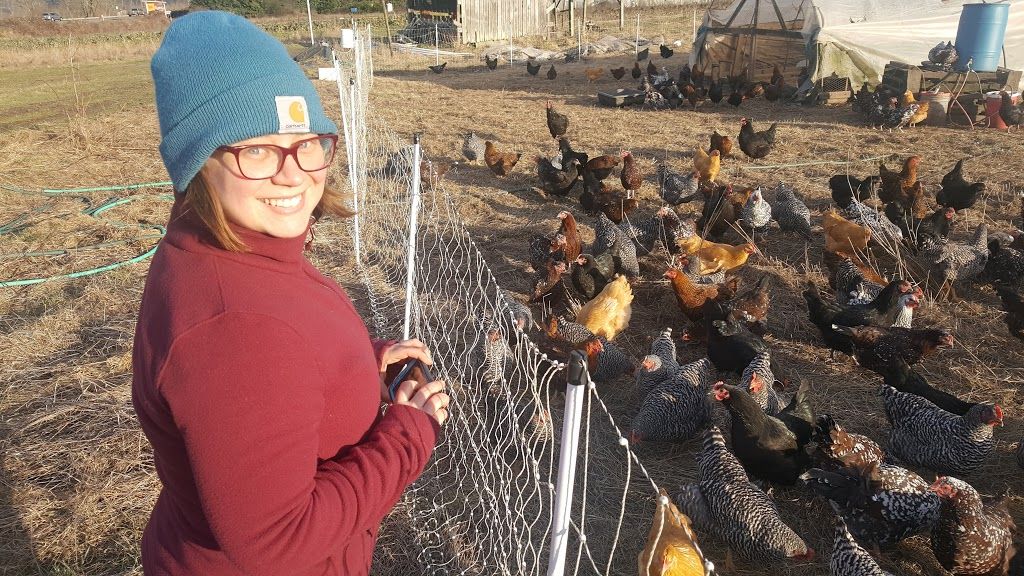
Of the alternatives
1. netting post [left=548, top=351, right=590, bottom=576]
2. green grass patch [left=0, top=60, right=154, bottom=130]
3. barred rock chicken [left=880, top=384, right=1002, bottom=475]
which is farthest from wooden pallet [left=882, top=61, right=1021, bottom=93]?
green grass patch [left=0, top=60, right=154, bottom=130]

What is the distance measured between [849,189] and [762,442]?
473cm

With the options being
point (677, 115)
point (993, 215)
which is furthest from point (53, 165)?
point (993, 215)

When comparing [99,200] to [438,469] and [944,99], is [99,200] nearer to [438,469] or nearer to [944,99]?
[438,469]

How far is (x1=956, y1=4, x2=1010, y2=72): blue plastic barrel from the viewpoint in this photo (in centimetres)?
1216

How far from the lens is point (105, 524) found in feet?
10.1

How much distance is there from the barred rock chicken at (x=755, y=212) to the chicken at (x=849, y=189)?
1.20 metres

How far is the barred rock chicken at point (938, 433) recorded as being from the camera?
3436 millimetres

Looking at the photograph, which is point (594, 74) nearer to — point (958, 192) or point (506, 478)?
point (958, 192)

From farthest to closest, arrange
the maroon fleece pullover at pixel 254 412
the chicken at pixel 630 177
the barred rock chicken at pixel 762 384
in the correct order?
the chicken at pixel 630 177, the barred rock chicken at pixel 762 384, the maroon fleece pullover at pixel 254 412

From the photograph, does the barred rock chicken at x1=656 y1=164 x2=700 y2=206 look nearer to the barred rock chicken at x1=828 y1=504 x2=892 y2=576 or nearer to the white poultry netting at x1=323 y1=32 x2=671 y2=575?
the white poultry netting at x1=323 y1=32 x2=671 y2=575

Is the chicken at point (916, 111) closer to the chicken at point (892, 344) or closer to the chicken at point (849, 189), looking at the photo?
the chicken at point (849, 189)

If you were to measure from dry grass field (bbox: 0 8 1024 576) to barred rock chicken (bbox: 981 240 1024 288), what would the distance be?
0.71 ft

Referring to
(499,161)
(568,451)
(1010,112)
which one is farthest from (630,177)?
(1010,112)

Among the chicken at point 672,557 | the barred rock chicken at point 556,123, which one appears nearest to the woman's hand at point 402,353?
the chicken at point 672,557
